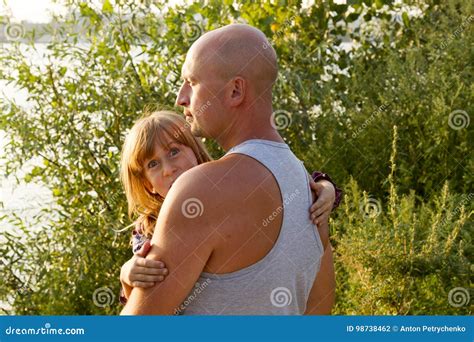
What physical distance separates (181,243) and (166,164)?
0.82 meters

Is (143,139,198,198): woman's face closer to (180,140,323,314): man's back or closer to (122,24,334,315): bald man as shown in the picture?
(122,24,334,315): bald man

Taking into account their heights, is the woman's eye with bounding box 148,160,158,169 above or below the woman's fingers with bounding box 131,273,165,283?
below

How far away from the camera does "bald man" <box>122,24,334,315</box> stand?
2.01 m

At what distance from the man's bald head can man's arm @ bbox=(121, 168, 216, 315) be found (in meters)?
0.31

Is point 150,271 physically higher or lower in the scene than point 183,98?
lower

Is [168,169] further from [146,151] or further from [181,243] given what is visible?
[181,243]

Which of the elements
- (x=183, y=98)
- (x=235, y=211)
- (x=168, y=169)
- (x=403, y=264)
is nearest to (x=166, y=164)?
(x=168, y=169)

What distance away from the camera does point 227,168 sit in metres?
2.06

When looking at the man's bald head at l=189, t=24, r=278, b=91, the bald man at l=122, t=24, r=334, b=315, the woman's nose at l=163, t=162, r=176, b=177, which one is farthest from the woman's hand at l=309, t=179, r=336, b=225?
the woman's nose at l=163, t=162, r=176, b=177

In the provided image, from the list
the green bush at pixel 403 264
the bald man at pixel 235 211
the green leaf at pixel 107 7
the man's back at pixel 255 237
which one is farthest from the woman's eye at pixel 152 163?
the green leaf at pixel 107 7

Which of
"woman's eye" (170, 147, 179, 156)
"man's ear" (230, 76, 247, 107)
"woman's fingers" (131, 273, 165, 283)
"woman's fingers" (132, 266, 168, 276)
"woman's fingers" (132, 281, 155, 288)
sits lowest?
"woman's eye" (170, 147, 179, 156)

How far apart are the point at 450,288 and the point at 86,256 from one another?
195 centimetres

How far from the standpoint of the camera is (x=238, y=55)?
2203 mm

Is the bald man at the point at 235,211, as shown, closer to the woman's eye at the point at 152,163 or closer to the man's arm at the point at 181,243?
the man's arm at the point at 181,243
